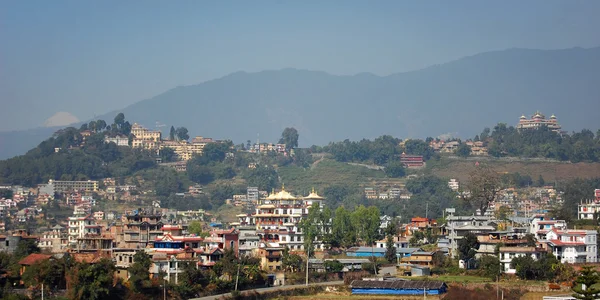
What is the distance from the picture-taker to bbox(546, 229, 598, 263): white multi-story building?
53094mm

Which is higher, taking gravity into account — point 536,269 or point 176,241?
point 176,241

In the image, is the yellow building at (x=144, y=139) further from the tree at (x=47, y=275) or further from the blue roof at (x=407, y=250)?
the tree at (x=47, y=275)

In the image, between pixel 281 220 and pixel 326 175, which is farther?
pixel 326 175

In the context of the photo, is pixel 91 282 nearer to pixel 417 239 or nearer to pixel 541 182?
pixel 417 239

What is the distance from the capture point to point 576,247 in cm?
5309

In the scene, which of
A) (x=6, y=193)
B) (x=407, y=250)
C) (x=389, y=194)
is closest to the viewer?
(x=407, y=250)

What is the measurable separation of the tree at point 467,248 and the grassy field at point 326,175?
72838mm

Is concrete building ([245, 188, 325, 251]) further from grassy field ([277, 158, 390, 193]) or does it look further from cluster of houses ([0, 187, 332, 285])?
grassy field ([277, 158, 390, 193])

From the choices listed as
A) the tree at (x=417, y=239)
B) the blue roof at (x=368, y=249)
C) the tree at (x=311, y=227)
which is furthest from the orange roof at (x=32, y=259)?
the tree at (x=417, y=239)

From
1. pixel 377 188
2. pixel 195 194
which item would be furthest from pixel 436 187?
pixel 195 194

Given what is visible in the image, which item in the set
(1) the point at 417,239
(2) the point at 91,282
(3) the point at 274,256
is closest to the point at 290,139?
(1) the point at 417,239

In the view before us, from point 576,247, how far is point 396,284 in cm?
1046

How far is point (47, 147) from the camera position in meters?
138

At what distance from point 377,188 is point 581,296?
288 ft
